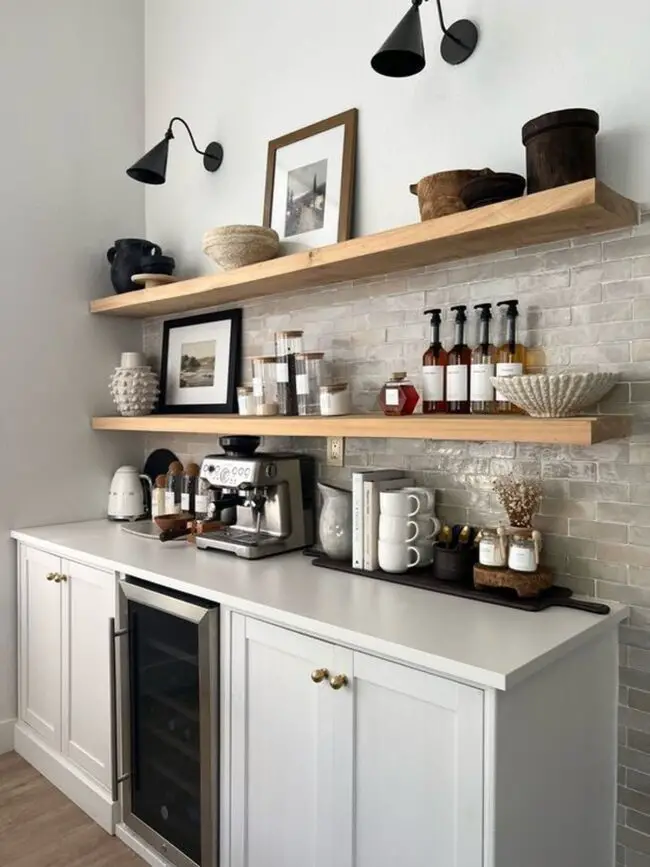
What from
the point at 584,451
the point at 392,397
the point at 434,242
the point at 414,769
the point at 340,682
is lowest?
the point at 414,769

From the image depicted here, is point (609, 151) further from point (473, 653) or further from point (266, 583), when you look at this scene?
point (266, 583)

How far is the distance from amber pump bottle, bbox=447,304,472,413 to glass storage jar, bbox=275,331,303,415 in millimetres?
566

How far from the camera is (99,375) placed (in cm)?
301

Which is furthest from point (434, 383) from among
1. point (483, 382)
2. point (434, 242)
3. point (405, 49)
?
point (405, 49)

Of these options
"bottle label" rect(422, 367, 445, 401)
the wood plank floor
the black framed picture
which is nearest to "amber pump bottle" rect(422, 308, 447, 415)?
"bottle label" rect(422, 367, 445, 401)

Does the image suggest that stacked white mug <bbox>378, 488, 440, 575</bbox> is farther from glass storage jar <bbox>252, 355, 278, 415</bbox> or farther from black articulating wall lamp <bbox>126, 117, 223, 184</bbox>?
black articulating wall lamp <bbox>126, 117, 223, 184</bbox>

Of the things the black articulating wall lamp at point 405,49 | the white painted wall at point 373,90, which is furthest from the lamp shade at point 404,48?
the white painted wall at point 373,90

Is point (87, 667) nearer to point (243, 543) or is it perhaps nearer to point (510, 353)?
point (243, 543)

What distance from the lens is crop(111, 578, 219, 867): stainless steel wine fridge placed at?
5.88 ft

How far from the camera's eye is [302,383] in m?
2.23

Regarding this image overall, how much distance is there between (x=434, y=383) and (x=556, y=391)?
456mm

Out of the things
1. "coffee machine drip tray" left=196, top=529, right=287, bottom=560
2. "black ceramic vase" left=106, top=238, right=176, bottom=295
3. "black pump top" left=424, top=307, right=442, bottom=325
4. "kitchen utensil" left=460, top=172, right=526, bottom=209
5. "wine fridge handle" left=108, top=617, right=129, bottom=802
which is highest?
"black ceramic vase" left=106, top=238, right=176, bottom=295

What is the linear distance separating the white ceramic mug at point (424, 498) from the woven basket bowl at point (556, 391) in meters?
0.45

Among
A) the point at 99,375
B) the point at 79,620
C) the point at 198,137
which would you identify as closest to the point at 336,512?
the point at 79,620
